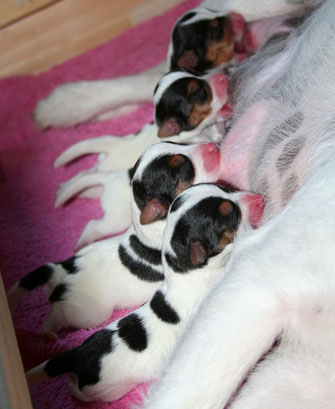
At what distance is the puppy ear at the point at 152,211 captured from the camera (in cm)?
202

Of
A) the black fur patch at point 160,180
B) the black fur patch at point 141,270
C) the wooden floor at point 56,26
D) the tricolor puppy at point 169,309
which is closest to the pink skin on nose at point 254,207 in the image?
the tricolor puppy at point 169,309

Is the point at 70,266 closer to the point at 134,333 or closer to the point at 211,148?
the point at 134,333

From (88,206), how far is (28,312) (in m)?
0.53

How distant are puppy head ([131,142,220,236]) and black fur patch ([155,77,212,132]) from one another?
0.22m

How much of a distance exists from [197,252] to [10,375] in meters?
0.64

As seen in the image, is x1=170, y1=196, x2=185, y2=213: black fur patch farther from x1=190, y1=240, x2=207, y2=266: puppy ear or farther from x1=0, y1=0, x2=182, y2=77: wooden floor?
x1=0, y1=0, x2=182, y2=77: wooden floor

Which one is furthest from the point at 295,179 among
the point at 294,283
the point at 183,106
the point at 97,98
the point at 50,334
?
the point at 97,98

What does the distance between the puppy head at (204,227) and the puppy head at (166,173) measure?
0.16m

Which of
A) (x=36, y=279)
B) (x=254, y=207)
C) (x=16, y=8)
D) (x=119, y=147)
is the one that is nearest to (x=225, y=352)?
(x=254, y=207)

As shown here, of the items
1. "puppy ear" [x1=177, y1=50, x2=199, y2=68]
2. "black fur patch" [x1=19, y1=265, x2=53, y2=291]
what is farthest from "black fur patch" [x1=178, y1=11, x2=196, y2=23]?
"black fur patch" [x1=19, y1=265, x2=53, y2=291]

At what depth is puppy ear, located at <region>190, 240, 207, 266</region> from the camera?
6.01ft

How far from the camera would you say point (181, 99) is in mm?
2309

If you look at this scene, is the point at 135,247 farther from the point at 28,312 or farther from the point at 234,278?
the point at 234,278

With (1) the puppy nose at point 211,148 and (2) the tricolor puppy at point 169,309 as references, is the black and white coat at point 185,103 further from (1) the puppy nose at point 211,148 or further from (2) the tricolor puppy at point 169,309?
(2) the tricolor puppy at point 169,309
